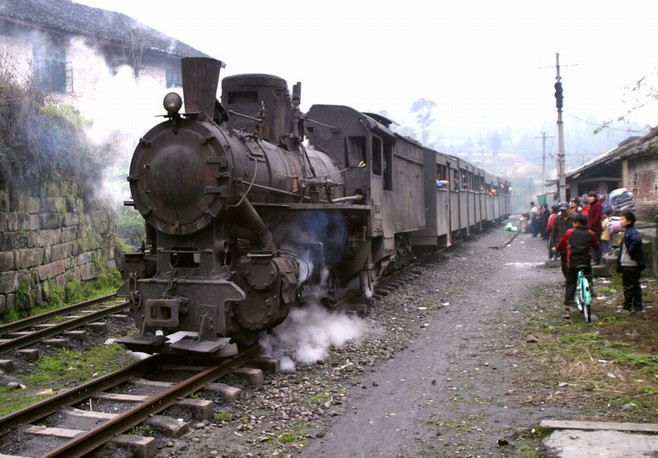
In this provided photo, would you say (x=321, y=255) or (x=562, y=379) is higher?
(x=321, y=255)

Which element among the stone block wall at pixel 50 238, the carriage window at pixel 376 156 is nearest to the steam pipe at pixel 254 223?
the carriage window at pixel 376 156

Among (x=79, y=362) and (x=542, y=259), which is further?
(x=542, y=259)

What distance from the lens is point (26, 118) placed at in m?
10.4

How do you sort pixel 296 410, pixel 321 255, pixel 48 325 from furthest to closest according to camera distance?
pixel 48 325
pixel 321 255
pixel 296 410

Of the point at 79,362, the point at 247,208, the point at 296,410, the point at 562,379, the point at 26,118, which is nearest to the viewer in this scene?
A: the point at 296,410

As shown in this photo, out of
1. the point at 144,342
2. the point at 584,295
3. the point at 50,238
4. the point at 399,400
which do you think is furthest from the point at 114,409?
the point at 584,295

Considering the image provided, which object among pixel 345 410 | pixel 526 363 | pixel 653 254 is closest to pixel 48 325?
pixel 345 410

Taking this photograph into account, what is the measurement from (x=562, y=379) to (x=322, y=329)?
10.3 ft

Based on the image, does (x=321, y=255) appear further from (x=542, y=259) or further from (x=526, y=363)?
(x=542, y=259)

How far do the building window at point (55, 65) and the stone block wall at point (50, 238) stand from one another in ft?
27.7

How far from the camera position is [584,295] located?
8.47 metres

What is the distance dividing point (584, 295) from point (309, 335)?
157 inches

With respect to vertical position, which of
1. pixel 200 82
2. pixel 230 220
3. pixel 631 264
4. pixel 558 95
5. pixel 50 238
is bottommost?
pixel 631 264

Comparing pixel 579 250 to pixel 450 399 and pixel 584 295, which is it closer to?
pixel 584 295
